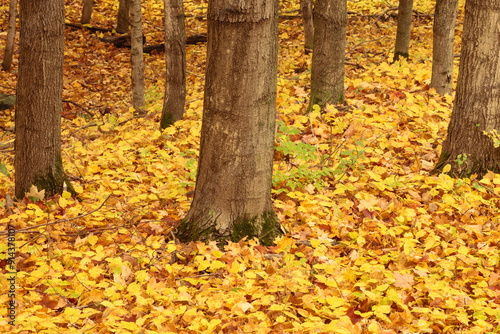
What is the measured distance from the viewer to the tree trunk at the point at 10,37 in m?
10.6

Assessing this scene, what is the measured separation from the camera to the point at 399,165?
5.32 metres

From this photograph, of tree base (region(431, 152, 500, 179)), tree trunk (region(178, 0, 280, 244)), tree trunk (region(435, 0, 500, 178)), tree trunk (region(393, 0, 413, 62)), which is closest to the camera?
tree trunk (region(178, 0, 280, 244))

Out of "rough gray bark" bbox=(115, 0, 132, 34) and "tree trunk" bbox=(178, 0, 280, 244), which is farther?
"rough gray bark" bbox=(115, 0, 132, 34)

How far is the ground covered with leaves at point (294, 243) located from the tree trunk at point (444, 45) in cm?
29

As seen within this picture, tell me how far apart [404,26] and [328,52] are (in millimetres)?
2956

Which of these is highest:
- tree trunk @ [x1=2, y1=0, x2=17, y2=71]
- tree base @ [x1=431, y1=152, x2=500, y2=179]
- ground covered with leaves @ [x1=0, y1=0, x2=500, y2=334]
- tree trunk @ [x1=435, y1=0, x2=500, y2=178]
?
tree trunk @ [x1=2, y1=0, x2=17, y2=71]

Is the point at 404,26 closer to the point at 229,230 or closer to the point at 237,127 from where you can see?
the point at 237,127

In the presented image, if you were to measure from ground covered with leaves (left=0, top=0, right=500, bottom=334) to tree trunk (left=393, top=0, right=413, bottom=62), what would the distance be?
192 cm

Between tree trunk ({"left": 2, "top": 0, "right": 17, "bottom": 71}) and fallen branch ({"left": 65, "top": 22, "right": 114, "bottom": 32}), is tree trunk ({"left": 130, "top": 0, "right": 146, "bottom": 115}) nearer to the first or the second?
tree trunk ({"left": 2, "top": 0, "right": 17, "bottom": 71})

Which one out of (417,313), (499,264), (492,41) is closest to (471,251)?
(499,264)

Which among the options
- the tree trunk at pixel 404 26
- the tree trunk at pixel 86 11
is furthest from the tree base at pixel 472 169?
the tree trunk at pixel 86 11

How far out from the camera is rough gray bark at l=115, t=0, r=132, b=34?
13734 mm

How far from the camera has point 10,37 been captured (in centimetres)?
1075

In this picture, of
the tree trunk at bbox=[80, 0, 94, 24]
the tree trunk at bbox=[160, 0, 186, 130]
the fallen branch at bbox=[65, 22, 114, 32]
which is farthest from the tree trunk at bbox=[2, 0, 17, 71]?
the tree trunk at bbox=[160, 0, 186, 130]
